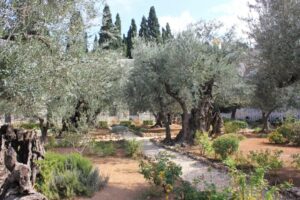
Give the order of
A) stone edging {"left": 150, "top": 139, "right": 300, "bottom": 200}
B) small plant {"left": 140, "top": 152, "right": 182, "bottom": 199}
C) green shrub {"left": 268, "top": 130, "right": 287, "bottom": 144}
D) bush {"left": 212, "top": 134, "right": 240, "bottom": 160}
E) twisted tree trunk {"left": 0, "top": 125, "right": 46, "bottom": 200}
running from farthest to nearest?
green shrub {"left": 268, "top": 130, "right": 287, "bottom": 144} < bush {"left": 212, "top": 134, "right": 240, "bottom": 160} < stone edging {"left": 150, "top": 139, "right": 300, "bottom": 200} < small plant {"left": 140, "top": 152, "right": 182, "bottom": 199} < twisted tree trunk {"left": 0, "top": 125, "right": 46, "bottom": 200}

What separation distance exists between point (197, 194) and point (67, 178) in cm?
328

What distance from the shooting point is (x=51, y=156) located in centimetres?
1027

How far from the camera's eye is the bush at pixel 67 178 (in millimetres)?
9289

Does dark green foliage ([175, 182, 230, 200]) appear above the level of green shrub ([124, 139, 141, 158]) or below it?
below

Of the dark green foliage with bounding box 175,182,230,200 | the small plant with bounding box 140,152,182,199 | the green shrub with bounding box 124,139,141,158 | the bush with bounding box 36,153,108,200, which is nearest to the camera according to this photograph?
the dark green foliage with bounding box 175,182,230,200

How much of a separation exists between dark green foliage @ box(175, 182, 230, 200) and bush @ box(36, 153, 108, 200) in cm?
231

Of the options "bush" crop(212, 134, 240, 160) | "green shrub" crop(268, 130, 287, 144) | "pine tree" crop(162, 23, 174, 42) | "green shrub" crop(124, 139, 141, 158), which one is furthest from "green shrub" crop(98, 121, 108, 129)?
"bush" crop(212, 134, 240, 160)

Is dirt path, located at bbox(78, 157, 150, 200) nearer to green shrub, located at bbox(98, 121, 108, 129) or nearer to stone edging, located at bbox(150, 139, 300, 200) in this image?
stone edging, located at bbox(150, 139, 300, 200)

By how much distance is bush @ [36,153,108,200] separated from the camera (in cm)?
929

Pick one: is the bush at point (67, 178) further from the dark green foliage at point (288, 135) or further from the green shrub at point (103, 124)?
the green shrub at point (103, 124)

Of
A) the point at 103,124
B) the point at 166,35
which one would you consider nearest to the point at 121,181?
the point at 103,124

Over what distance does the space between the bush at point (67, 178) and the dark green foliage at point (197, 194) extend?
2.31 m

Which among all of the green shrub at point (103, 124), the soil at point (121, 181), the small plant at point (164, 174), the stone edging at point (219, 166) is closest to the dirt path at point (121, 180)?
the soil at point (121, 181)

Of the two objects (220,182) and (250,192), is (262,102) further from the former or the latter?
(250,192)
